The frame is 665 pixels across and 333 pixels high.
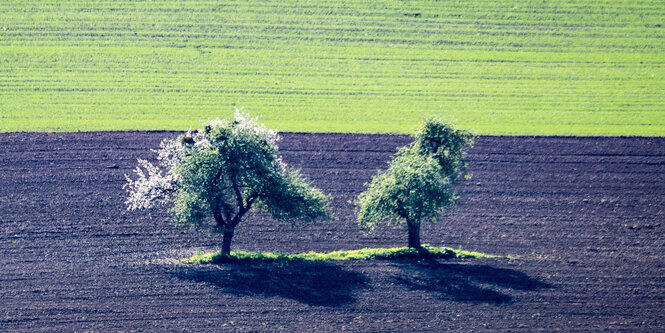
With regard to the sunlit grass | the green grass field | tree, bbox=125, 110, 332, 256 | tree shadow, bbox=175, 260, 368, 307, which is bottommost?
tree shadow, bbox=175, 260, 368, 307

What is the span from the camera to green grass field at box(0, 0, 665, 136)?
58.5 meters

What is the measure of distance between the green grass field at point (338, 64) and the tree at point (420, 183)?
1296cm

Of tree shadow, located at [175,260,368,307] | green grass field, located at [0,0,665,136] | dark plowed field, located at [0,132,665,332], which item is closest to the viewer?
dark plowed field, located at [0,132,665,332]

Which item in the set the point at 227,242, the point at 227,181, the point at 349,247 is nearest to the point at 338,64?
the point at 349,247

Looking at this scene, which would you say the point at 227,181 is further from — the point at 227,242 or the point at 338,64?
the point at 338,64

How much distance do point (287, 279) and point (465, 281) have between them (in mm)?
8778

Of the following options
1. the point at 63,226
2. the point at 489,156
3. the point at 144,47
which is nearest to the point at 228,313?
the point at 63,226

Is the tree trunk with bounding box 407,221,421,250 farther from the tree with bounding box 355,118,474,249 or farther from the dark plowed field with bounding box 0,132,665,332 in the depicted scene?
the dark plowed field with bounding box 0,132,665,332

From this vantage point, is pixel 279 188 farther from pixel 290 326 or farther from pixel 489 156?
pixel 489 156

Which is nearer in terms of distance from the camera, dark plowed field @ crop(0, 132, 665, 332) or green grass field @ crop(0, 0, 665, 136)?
dark plowed field @ crop(0, 132, 665, 332)

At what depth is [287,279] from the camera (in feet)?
132

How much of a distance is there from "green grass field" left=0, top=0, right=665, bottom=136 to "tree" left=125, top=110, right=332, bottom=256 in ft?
46.8

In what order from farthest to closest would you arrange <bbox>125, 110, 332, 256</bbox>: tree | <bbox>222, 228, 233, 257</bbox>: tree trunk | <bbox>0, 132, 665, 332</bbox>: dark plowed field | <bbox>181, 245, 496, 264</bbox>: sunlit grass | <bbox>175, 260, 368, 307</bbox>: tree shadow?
<bbox>222, 228, 233, 257</bbox>: tree trunk < <bbox>181, 245, 496, 264</bbox>: sunlit grass < <bbox>125, 110, 332, 256</bbox>: tree < <bbox>175, 260, 368, 307</bbox>: tree shadow < <bbox>0, 132, 665, 332</bbox>: dark plowed field

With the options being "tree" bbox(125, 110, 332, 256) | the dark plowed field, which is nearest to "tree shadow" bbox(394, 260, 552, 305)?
the dark plowed field
